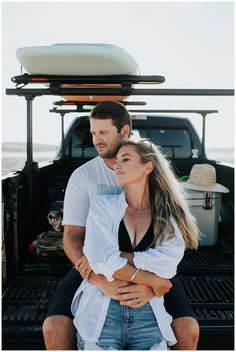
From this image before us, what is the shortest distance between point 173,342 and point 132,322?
240 millimetres

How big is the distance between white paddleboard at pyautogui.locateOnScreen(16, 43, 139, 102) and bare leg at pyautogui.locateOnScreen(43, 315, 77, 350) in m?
1.43

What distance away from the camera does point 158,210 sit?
240 cm

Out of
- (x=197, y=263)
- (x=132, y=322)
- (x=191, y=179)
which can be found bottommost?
(x=197, y=263)

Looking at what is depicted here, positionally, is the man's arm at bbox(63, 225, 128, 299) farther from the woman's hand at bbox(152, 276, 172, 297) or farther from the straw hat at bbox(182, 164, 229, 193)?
the straw hat at bbox(182, 164, 229, 193)

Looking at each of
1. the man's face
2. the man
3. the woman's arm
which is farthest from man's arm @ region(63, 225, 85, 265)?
the man's face

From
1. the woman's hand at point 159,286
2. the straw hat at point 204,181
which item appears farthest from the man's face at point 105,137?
the straw hat at point 204,181

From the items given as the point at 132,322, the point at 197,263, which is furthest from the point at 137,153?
the point at 197,263

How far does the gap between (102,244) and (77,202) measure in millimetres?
448

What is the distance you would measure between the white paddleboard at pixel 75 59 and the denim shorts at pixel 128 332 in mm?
1397

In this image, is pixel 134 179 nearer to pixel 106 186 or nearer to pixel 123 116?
pixel 106 186

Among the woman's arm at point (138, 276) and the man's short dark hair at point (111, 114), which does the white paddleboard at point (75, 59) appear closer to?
the man's short dark hair at point (111, 114)

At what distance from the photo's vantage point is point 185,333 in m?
2.27

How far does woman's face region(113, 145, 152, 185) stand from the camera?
2389 millimetres

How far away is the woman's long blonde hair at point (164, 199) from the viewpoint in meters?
2.37
